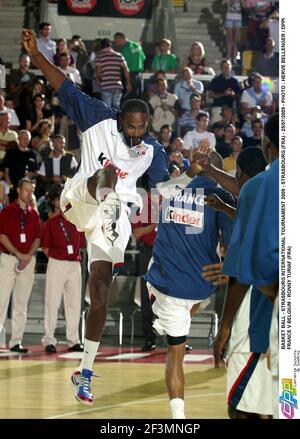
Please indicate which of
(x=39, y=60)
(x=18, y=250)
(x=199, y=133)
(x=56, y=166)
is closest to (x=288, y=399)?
(x=39, y=60)

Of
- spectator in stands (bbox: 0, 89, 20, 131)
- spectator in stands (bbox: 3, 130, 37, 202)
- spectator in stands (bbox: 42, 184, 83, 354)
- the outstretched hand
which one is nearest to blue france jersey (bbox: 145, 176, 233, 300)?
the outstretched hand

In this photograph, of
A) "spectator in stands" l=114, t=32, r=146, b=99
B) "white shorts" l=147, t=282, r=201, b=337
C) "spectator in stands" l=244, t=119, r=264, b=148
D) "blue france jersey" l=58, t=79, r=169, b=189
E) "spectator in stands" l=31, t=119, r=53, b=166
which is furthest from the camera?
"spectator in stands" l=114, t=32, r=146, b=99

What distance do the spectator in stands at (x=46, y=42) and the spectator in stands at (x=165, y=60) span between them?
2.08m

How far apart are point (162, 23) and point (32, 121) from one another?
4606mm

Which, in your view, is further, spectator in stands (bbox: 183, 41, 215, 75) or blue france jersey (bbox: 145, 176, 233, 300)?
spectator in stands (bbox: 183, 41, 215, 75)

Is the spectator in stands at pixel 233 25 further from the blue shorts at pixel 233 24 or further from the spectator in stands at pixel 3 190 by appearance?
the spectator in stands at pixel 3 190

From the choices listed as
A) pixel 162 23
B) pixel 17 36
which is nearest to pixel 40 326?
pixel 17 36

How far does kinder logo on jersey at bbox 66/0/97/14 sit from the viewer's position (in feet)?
58.4

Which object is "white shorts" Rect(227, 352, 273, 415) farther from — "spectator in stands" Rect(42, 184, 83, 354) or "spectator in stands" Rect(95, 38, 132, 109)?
"spectator in stands" Rect(95, 38, 132, 109)

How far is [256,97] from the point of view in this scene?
15383 mm

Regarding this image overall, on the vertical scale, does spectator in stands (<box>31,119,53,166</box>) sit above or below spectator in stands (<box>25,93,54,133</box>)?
below

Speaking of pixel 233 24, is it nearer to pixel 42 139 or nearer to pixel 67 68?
pixel 67 68

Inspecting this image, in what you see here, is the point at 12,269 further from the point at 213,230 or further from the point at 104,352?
the point at 213,230

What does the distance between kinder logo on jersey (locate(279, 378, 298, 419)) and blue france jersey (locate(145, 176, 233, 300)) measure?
8.33 feet
